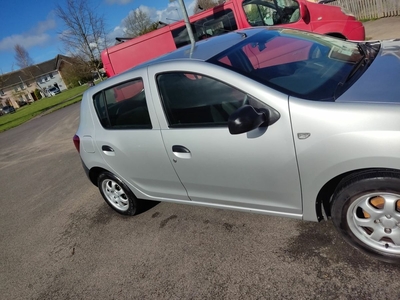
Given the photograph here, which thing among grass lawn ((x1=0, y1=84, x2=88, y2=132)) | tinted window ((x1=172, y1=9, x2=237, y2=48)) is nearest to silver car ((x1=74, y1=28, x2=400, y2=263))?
tinted window ((x1=172, y1=9, x2=237, y2=48))

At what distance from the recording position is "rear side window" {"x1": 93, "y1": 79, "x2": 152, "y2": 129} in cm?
284

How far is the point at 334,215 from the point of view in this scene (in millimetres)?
2158

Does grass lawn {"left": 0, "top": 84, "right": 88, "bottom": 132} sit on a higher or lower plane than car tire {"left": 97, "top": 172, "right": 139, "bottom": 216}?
lower

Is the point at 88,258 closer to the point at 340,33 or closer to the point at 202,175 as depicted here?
the point at 202,175

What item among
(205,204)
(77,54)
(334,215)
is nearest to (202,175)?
(205,204)

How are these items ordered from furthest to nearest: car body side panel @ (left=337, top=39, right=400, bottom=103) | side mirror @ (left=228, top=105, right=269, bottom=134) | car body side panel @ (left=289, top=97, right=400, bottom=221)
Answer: side mirror @ (left=228, top=105, right=269, bottom=134) → car body side panel @ (left=337, top=39, right=400, bottom=103) → car body side panel @ (left=289, top=97, right=400, bottom=221)

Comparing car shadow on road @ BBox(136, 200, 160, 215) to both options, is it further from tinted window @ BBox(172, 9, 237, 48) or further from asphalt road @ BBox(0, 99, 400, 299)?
tinted window @ BBox(172, 9, 237, 48)

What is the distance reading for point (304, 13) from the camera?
7.35 metres

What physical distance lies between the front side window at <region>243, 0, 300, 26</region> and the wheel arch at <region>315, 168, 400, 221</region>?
6683mm

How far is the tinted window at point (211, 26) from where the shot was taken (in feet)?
28.3

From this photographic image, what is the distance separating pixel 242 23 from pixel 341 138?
7391 mm

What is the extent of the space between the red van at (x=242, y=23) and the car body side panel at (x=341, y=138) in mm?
6048

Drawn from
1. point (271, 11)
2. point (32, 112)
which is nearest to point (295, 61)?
point (271, 11)

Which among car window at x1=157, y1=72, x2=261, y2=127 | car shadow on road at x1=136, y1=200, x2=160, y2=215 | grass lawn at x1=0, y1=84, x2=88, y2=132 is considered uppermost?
car window at x1=157, y1=72, x2=261, y2=127
